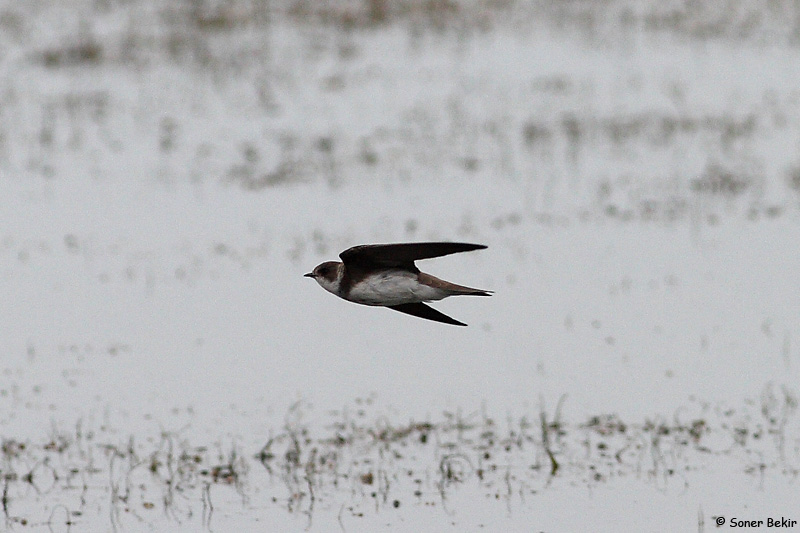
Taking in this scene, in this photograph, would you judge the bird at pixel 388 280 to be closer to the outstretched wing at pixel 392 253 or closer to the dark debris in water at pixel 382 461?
the outstretched wing at pixel 392 253

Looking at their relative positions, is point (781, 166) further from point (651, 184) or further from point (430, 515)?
point (430, 515)

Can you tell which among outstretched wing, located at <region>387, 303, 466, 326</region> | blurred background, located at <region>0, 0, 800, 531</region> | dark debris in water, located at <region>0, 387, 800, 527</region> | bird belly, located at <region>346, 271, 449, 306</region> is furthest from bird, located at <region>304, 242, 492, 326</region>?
dark debris in water, located at <region>0, 387, 800, 527</region>

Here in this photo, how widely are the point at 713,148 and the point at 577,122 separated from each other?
80.2 inches

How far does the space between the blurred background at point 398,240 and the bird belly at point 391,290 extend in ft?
8.88

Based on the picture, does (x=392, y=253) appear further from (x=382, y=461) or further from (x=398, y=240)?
(x=398, y=240)

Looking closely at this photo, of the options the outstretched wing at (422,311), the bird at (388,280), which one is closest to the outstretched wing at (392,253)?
the bird at (388,280)

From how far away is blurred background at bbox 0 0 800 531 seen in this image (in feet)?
29.4

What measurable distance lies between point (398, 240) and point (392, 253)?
8874 millimetres

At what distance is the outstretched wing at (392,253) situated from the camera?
5.71m

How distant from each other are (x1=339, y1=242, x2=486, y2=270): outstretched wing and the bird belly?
6 centimetres

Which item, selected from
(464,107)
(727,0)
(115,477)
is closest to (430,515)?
(115,477)

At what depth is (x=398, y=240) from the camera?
14.7 metres

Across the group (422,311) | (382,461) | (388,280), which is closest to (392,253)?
(388,280)

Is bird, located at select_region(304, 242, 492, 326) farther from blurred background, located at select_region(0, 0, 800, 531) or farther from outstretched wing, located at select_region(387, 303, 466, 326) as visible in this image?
blurred background, located at select_region(0, 0, 800, 531)
